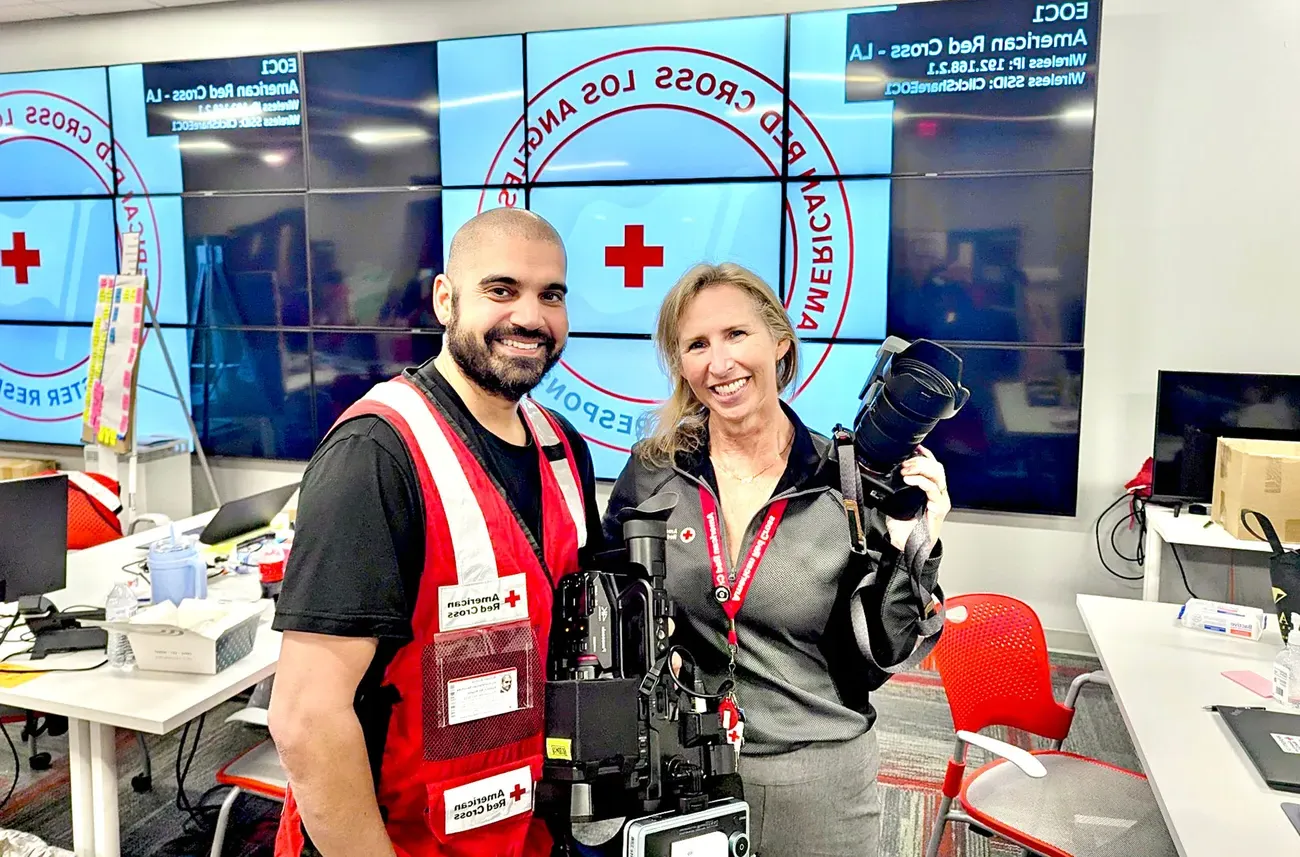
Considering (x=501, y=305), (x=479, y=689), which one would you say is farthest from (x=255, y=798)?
(x=501, y=305)

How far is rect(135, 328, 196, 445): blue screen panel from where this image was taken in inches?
179

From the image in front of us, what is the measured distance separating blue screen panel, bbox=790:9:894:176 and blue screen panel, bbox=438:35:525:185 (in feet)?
3.96

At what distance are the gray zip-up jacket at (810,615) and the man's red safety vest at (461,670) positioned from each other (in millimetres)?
261

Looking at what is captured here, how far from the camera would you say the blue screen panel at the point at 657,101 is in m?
3.59

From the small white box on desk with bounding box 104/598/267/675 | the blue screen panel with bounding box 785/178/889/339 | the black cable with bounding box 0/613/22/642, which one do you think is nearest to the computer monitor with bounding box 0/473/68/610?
the black cable with bounding box 0/613/22/642

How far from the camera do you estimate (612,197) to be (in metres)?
3.84

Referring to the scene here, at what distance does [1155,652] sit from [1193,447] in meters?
1.37

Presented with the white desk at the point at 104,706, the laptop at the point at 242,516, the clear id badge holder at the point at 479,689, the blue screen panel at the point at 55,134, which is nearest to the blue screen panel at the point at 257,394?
the blue screen panel at the point at 55,134

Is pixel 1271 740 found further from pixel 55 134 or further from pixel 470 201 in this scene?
pixel 55 134

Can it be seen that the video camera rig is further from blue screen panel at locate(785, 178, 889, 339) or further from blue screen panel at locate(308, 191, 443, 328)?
blue screen panel at locate(308, 191, 443, 328)

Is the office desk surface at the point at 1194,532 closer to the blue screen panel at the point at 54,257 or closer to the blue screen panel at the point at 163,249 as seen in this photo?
the blue screen panel at the point at 163,249

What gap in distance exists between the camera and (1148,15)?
10.6 feet

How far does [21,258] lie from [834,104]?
4290 millimetres

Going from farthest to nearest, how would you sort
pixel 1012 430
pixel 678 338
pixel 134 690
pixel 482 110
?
1. pixel 482 110
2. pixel 1012 430
3. pixel 134 690
4. pixel 678 338
